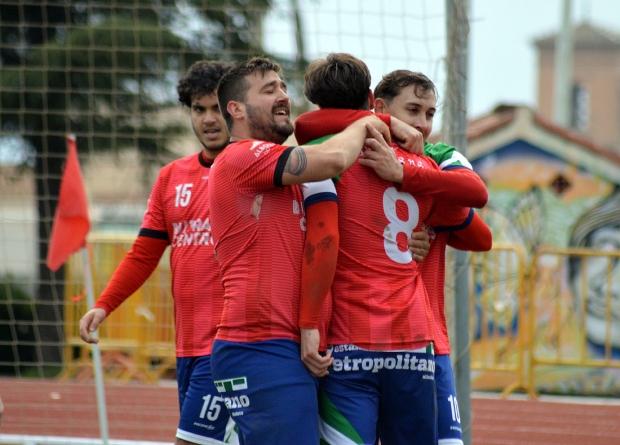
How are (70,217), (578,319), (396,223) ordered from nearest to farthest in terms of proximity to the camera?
(396,223), (70,217), (578,319)

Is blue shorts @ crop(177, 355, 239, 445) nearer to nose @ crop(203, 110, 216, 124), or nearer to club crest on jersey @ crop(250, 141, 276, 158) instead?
nose @ crop(203, 110, 216, 124)

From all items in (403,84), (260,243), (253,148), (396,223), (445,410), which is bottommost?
(445,410)

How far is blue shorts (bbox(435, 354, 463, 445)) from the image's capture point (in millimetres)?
3045

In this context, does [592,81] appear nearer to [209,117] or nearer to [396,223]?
[209,117]

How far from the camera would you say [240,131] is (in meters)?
2.94

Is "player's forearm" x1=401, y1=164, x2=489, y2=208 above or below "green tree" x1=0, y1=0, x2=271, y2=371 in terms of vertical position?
below

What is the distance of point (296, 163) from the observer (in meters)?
2.69

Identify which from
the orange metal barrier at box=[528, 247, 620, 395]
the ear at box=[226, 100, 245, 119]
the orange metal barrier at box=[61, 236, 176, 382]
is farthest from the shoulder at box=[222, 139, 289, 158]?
the orange metal barrier at box=[528, 247, 620, 395]

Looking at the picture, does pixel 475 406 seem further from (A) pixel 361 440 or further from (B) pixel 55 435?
(A) pixel 361 440

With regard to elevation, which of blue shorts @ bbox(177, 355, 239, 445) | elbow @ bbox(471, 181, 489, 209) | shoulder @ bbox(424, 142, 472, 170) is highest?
shoulder @ bbox(424, 142, 472, 170)

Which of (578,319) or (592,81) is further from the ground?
(592,81)

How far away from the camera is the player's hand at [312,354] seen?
269 centimetres

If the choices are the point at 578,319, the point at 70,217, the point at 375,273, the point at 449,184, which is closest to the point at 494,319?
the point at 578,319

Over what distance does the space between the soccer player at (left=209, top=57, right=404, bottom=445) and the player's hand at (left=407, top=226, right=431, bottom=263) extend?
397mm
